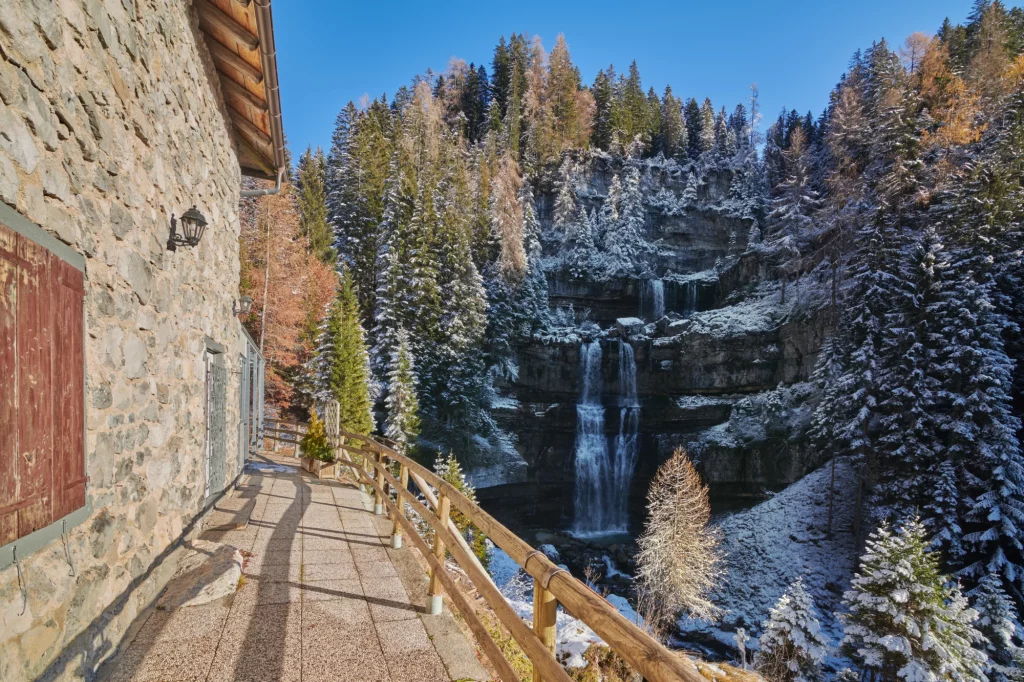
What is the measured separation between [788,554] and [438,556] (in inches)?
796

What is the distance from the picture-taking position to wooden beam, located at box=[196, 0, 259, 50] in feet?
13.4

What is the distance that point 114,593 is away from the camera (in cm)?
256

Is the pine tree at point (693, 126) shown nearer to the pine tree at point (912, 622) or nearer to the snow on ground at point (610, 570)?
the snow on ground at point (610, 570)

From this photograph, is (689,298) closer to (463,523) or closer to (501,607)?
(463,523)

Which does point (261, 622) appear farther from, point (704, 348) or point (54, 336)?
point (704, 348)

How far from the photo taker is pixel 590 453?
87.9ft

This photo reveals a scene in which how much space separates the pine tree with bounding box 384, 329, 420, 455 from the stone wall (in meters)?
17.1

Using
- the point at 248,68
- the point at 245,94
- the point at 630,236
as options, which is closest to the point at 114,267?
the point at 248,68

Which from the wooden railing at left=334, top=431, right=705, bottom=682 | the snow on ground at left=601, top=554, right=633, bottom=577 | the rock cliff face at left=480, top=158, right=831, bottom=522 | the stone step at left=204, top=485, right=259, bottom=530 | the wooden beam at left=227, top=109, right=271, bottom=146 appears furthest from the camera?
the rock cliff face at left=480, top=158, right=831, bottom=522

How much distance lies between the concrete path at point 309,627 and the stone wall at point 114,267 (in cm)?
30

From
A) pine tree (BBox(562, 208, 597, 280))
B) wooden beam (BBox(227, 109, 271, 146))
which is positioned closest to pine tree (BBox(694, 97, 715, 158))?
pine tree (BBox(562, 208, 597, 280))

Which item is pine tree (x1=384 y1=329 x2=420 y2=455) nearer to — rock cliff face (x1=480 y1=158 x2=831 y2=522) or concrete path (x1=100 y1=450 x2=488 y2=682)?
rock cliff face (x1=480 y1=158 x2=831 y2=522)

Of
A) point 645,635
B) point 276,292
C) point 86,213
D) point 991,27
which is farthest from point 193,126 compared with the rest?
point 991,27

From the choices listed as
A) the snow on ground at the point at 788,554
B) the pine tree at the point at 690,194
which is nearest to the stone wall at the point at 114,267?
the snow on ground at the point at 788,554
